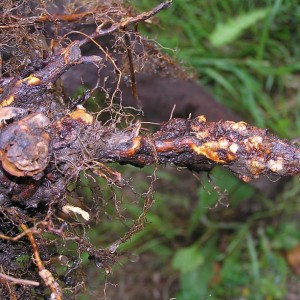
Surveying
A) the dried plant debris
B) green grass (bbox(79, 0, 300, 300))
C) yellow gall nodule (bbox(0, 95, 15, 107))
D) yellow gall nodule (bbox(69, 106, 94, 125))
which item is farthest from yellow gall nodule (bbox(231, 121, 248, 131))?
green grass (bbox(79, 0, 300, 300))

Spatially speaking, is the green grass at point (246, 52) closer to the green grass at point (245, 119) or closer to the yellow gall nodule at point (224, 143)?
the green grass at point (245, 119)

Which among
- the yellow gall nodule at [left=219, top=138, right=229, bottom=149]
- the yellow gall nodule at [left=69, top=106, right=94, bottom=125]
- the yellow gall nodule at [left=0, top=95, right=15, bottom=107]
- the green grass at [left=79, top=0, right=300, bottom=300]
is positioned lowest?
the green grass at [left=79, top=0, right=300, bottom=300]

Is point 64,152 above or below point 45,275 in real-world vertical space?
above

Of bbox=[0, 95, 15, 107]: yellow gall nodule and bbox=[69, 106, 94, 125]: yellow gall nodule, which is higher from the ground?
bbox=[0, 95, 15, 107]: yellow gall nodule

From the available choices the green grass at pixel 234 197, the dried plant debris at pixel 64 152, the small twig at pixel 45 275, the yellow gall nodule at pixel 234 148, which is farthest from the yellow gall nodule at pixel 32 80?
the green grass at pixel 234 197

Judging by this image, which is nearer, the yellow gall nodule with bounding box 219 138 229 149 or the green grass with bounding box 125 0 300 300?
the yellow gall nodule with bounding box 219 138 229 149

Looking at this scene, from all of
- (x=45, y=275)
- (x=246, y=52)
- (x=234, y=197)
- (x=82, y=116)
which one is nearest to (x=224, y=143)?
(x=82, y=116)

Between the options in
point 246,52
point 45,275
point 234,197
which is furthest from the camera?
point 246,52

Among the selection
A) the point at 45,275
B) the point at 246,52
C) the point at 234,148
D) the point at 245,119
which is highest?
the point at 234,148

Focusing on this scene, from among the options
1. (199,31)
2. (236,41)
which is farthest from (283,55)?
(199,31)

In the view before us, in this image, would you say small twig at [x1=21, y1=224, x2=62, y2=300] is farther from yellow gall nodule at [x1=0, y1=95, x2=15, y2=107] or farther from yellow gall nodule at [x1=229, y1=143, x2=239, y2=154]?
yellow gall nodule at [x1=229, y1=143, x2=239, y2=154]

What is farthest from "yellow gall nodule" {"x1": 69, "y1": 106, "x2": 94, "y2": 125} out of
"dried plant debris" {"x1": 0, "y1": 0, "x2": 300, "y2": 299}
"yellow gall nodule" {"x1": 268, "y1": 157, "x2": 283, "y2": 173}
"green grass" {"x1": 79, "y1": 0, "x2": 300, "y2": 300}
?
"green grass" {"x1": 79, "y1": 0, "x2": 300, "y2": 300}

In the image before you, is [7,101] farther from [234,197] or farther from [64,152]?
[234,197]

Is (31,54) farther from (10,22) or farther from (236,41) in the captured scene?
(236,41)
